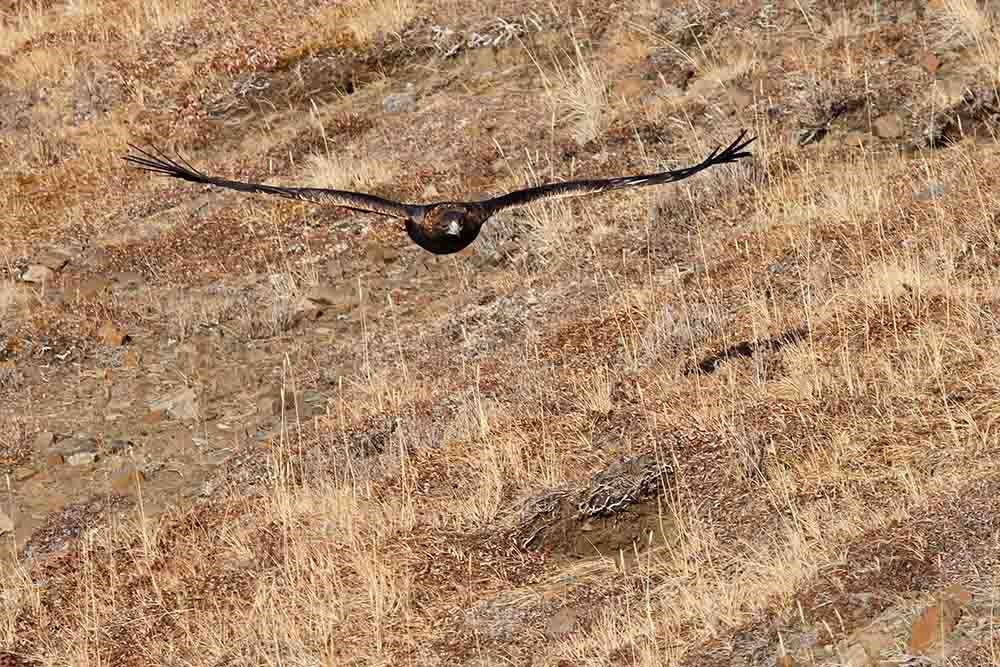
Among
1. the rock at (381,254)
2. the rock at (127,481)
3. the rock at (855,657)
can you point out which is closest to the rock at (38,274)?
the rock at (381,254)

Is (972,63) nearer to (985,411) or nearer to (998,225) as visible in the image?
(998,225)

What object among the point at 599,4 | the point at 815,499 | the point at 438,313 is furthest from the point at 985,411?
the point at 599,4

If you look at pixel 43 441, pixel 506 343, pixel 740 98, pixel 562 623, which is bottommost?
pixel 562 623

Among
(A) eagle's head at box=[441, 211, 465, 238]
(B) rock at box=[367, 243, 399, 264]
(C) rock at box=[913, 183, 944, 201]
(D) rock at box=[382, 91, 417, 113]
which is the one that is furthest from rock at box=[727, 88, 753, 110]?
(A) eagle's head at box=[441, 211, 465, 238]

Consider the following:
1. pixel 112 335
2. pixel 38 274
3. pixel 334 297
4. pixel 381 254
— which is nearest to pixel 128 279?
pixel 38 274

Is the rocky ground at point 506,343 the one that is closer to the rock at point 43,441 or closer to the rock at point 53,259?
the rock at point 43,441

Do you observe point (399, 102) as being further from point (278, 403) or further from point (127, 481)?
point (127, 481)

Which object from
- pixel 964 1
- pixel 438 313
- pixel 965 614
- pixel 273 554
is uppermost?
pixel 964 1
